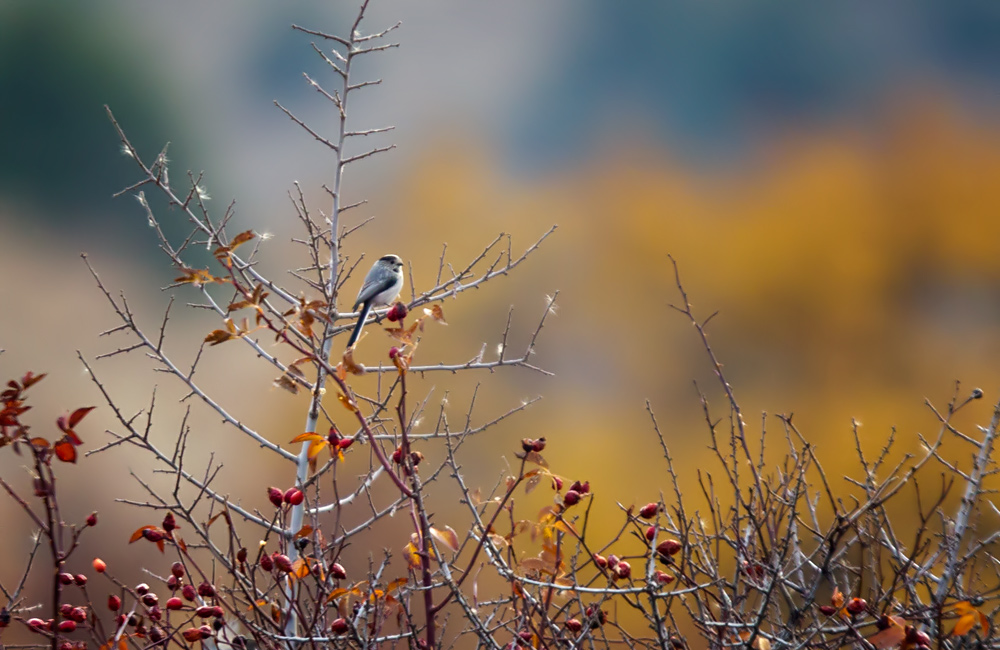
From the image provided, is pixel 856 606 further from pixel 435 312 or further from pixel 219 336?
pixel 219 336

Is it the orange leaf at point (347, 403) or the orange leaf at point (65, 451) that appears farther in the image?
the orange leaf at point (65, 451)

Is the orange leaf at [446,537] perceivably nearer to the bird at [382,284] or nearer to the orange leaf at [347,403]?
the orange leaf at [347,403]

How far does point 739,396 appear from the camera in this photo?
6.61 meters

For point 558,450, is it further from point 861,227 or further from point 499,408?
point 861,227

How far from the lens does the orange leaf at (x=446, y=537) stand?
3.49 feet

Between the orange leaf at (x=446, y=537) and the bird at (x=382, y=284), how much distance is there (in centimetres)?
158

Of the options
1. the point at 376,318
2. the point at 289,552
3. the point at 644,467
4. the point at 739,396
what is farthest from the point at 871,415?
the point at 289,552

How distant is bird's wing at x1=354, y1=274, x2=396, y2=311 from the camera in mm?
2764

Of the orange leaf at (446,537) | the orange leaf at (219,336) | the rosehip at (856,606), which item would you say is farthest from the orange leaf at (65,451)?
the rosehip at (856,606)

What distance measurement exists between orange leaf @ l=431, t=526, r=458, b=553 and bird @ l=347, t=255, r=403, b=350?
62.3 inches

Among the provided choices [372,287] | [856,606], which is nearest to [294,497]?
[856,606]

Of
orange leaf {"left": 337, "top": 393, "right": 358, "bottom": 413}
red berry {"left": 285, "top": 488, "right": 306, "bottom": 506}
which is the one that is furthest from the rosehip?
red berry {"left": 285, "top": 488, "right": 306, "bottom": 506}

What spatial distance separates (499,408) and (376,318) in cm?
371

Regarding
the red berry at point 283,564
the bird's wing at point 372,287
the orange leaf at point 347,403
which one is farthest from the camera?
the bird's wing at point 372,287
